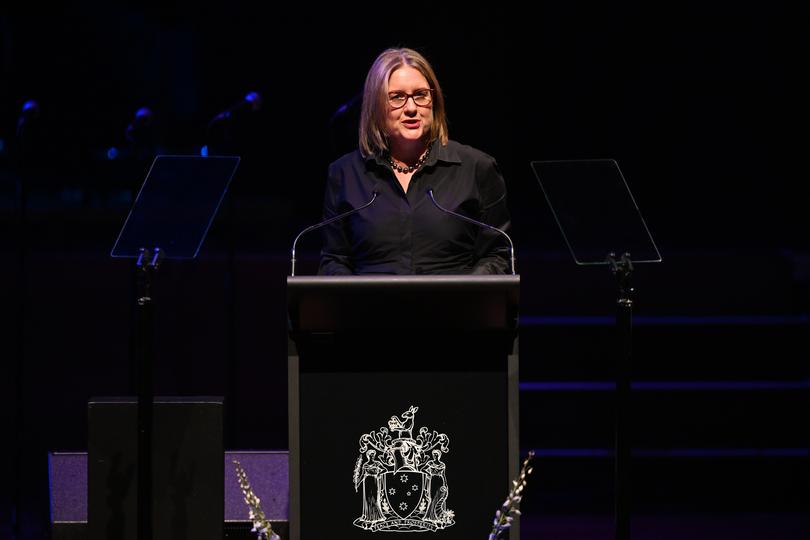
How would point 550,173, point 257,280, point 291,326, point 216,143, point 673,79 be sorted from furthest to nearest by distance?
point 673,79 < point 257,280 < point 216,143 < point 550,173 < point 291,326

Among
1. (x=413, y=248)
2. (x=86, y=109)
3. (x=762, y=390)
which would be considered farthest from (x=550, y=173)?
(x=86, y=109)

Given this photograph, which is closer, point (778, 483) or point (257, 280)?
point (778, 483)

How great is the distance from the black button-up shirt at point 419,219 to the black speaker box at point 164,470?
1.73ft

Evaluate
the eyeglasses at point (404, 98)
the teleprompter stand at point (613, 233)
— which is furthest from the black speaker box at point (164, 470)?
the teleprompter stand at point (613, 233)

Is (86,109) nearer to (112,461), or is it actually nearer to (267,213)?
(267,213)

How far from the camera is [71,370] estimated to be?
4.80 metres

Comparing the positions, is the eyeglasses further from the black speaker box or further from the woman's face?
the black speaker box

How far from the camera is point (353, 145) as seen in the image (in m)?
4.91

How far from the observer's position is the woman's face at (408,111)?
9.09 feet

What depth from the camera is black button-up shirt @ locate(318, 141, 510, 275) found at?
276cm

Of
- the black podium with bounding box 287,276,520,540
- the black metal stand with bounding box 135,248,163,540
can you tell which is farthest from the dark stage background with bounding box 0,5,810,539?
the black podium with bounding box 287,276,520,540

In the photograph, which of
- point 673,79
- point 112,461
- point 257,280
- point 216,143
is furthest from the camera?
point 673,79

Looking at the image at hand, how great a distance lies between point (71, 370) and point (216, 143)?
121 cm

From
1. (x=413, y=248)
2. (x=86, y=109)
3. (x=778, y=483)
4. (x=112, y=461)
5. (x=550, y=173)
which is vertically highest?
(x=86, y=109)
